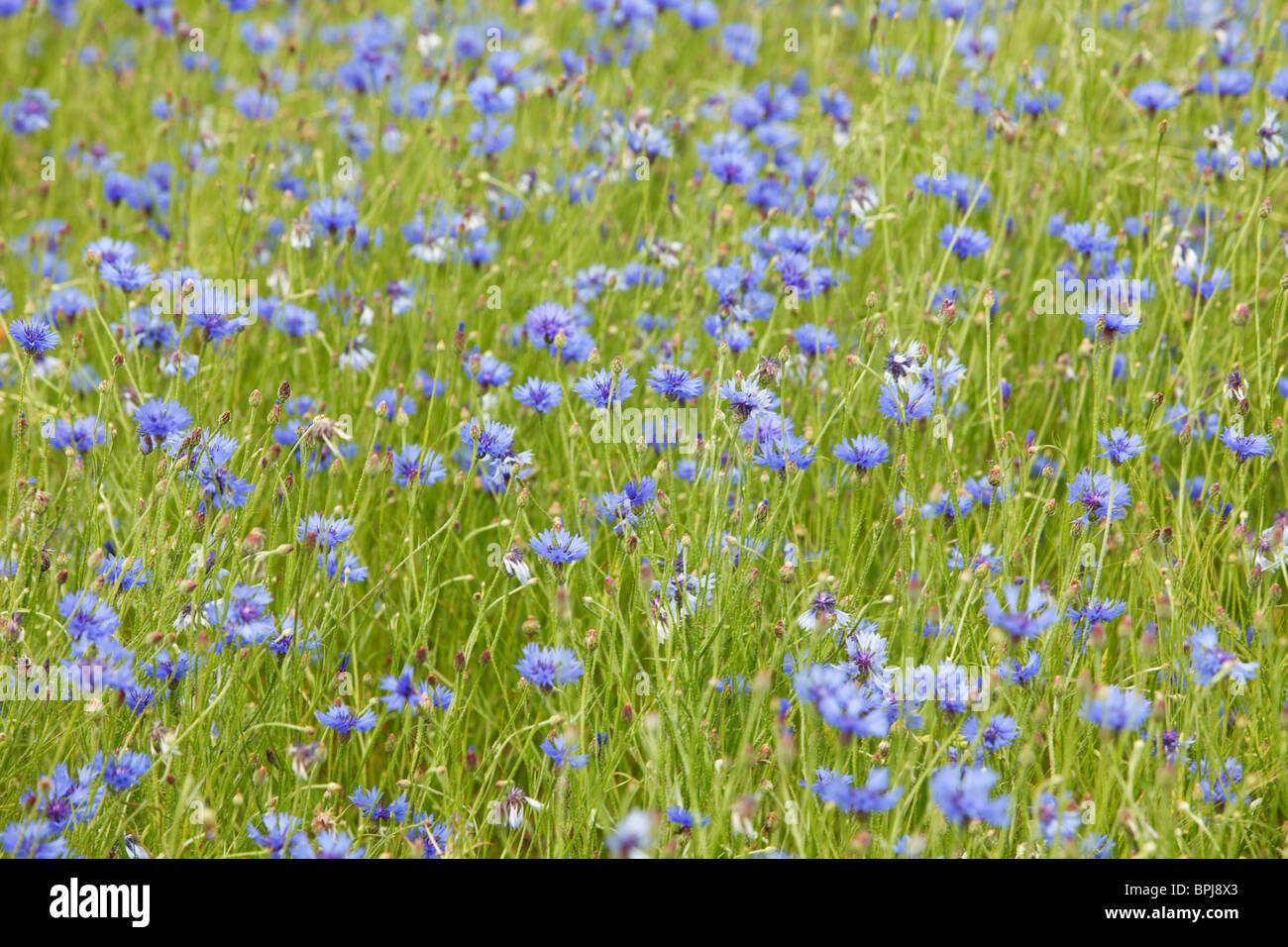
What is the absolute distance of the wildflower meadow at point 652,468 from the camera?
80.0 inches

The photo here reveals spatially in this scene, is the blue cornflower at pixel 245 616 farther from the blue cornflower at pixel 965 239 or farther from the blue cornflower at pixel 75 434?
the blue cornflower at pixel 965 239

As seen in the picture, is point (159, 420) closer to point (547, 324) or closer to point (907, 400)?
point (547, 324)

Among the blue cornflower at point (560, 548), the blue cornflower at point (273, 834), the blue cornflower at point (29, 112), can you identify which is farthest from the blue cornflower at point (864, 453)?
the blue cornflower at point (29, 112)

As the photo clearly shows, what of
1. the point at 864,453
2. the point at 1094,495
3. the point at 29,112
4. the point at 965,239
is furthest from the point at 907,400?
the point at 29,112

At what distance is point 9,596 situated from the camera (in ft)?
7.14

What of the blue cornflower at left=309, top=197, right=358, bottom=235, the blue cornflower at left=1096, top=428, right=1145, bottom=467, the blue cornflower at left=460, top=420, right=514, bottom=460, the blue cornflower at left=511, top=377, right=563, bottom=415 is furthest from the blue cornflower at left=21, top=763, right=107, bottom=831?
the blue cornflower at left=1096, top=428, right=1145, bottom=467

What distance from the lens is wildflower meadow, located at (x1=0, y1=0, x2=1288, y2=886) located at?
2031 mm

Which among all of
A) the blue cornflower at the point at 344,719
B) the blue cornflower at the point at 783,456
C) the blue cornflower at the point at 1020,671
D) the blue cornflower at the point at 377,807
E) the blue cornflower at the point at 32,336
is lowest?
the blue cornflower at the point at 377,807

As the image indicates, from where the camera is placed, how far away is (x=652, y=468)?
2957 mm

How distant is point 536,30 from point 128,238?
73.1 inches

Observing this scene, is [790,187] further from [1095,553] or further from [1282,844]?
[1282,844]

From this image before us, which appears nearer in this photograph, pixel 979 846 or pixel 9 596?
pixel 979 846

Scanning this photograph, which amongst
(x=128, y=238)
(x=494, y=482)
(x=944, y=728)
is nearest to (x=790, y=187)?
(x=494, y=482)

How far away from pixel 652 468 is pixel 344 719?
3.43ft
